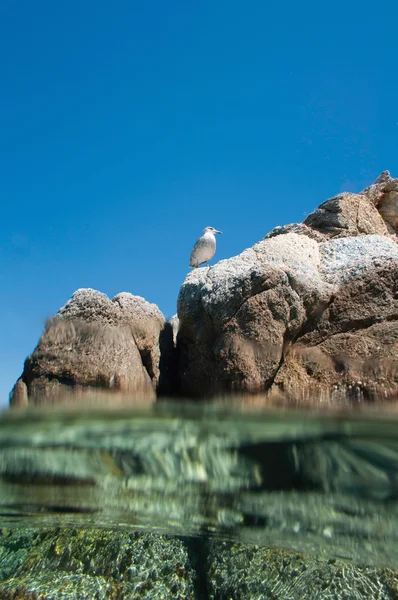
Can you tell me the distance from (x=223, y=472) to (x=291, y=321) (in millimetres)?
2157

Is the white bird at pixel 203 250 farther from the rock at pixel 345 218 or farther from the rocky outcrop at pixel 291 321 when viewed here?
the rocky outcrop at pixel 291 321

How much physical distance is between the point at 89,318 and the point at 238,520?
11.8 ft

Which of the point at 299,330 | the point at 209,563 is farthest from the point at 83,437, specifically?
the point at 299,330

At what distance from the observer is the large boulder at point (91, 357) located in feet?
22.5

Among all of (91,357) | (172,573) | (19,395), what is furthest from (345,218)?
(172,573)

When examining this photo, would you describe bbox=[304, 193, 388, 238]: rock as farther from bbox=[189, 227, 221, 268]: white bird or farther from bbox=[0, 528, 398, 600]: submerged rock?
bbox=[0, 528, 398, 600]: submerged rock

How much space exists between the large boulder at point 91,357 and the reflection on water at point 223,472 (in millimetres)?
→ 317

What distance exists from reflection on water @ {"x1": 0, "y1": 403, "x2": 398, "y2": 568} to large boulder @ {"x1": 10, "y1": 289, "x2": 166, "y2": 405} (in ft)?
1.04

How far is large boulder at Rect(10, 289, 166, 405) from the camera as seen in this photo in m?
6.86

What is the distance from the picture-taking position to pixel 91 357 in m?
7.05

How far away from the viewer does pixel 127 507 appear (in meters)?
8.16

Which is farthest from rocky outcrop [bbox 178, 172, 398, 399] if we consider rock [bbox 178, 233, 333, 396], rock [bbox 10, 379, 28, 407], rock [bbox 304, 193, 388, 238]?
rock [bbox 10, 379, 28, 407]

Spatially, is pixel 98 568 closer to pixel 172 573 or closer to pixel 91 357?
pixel 172 573

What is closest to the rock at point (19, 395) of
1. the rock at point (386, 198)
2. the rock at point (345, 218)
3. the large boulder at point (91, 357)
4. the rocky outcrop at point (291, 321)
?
the large boulder at point (91, 357)
